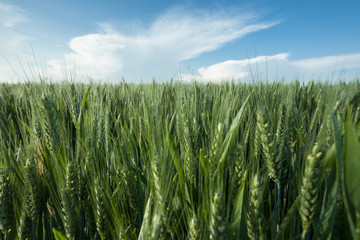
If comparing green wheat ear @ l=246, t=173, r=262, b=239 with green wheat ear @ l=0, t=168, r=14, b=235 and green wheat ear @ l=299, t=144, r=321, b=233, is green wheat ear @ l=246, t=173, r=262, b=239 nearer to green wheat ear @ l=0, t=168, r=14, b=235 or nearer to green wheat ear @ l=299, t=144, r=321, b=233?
green wheat ear @ l=299, t=144, r=321, b=233

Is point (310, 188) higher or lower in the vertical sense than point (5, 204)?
higher

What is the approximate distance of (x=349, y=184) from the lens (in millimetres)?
392

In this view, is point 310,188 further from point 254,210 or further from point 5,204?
point 5,204

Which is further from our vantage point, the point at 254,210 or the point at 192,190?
the point at 192,190

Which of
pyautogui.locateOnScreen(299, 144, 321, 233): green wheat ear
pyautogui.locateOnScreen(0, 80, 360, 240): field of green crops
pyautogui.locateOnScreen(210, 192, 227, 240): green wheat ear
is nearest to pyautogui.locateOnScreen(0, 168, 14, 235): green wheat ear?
pyautogui.locateOnScreen(0, 80, 360, 240): field of green crops

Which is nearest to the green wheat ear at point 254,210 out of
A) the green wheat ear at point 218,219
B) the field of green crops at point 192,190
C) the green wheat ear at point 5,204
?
the field of green crops at point 192,190

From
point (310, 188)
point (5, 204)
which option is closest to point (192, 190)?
point (310, 188)

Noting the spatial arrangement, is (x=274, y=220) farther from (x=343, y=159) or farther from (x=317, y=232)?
(x=343, y=159)

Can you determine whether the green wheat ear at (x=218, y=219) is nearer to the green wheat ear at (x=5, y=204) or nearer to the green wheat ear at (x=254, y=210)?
the green wheat ear at (x=254, y=210)

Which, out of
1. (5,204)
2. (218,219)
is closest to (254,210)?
(218,219)

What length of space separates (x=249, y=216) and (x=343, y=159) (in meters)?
0.25

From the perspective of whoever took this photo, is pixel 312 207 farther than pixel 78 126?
A: No

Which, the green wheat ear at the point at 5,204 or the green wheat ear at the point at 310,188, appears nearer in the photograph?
the green wheat ear at the point at 310,188

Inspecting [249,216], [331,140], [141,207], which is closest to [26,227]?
[141,207]
